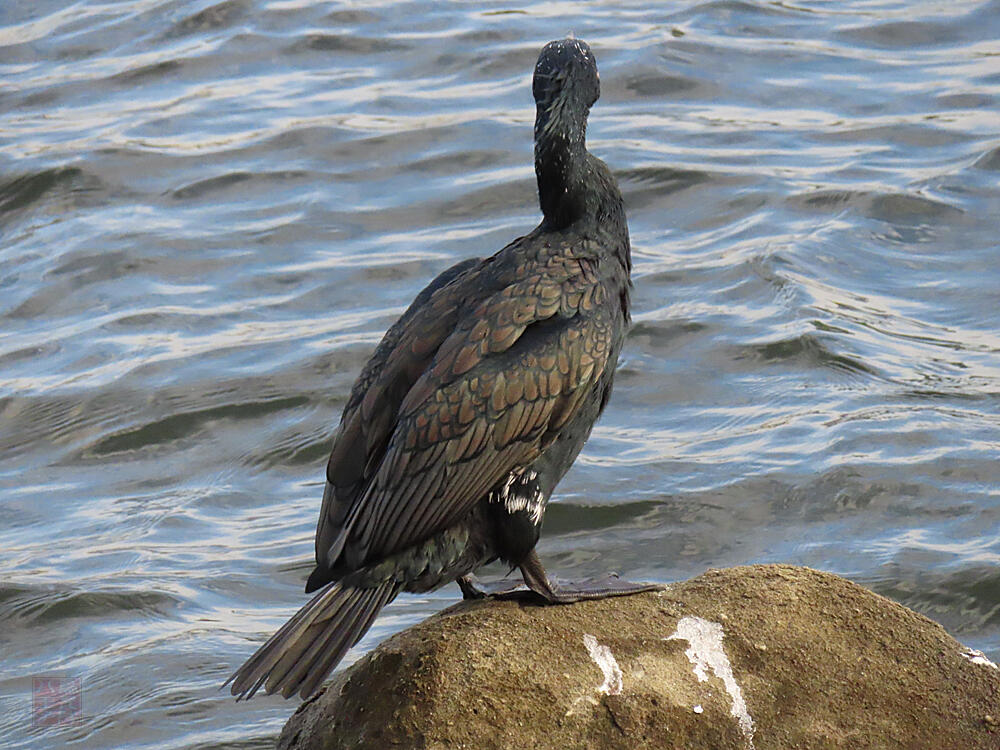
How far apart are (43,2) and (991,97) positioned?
8596mm

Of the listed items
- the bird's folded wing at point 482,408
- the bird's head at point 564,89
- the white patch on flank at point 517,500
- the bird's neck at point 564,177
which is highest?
the bird's head at point 564,89

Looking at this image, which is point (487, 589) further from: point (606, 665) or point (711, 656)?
point (711, 656)

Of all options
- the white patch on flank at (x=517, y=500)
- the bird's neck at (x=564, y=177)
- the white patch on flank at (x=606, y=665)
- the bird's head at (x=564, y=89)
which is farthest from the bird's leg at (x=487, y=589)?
the bird's head at (x=564, y=89)

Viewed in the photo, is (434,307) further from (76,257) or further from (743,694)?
(76,257)

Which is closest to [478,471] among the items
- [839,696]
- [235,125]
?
[839,696]

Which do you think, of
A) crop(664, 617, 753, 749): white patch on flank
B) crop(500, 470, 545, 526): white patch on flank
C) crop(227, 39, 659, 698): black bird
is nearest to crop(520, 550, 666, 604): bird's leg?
crop(227, 39, 659, 698): black bird

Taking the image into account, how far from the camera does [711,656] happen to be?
4.42 meters

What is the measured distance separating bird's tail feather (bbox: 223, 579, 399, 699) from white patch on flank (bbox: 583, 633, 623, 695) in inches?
23.2

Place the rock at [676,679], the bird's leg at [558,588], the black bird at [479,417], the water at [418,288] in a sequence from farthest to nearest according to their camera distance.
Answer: the water at [418,288] < the bird's leg at [558,588] < the black bird at [479,417] < the rock at [676,679]

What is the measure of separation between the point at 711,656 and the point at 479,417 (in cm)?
95

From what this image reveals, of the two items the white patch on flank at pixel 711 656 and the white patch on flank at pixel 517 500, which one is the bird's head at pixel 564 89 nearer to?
the white patch on flank at pixel 517 500

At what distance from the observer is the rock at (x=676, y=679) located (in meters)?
4.21

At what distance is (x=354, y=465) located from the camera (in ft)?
15.4

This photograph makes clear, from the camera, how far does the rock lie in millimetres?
4207
